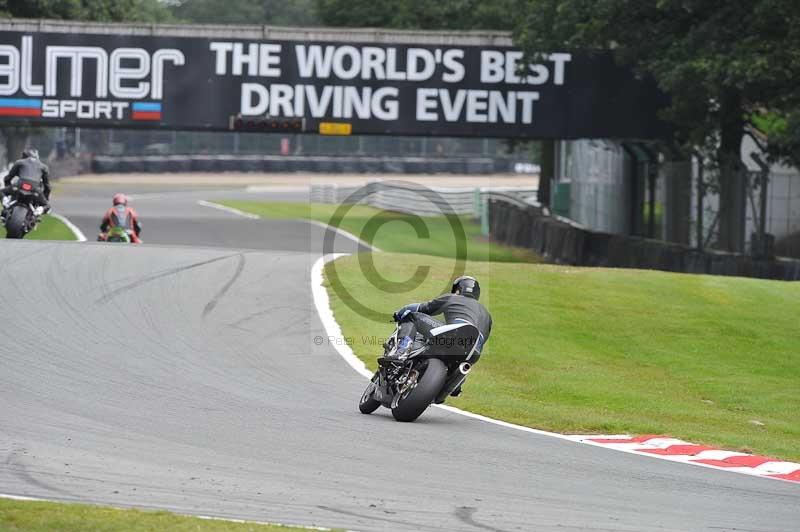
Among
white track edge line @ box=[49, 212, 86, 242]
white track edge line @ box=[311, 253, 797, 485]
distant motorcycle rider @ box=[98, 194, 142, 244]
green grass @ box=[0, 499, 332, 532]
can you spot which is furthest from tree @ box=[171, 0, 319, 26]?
green grass @ box=[0, 499, 332, 532]

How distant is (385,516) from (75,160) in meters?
65.6

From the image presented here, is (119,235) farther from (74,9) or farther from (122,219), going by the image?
(74,9)

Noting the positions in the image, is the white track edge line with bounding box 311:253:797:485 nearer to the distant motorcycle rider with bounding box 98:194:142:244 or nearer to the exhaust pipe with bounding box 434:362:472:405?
the exhaust pipe with bounding box 434:362:472:405

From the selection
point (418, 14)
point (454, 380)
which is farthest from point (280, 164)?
point (454, 380)

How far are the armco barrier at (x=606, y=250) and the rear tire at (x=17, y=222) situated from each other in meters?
13.1

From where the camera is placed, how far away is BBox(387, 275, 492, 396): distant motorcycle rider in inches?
434

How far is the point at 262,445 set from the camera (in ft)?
30.6

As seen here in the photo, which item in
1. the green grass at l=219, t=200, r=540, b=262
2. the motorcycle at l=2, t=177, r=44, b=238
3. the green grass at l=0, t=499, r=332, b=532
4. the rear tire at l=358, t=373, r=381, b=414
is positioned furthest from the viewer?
the green grass at l=219, t=200, r=540, b=262

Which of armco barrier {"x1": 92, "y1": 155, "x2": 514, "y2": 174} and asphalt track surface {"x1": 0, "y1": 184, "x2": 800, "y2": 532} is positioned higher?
armco barrier {"x1": 92, "y1": 155, "x2": 514, "y2": 174}

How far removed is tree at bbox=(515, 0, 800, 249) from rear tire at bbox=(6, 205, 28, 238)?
1285cm

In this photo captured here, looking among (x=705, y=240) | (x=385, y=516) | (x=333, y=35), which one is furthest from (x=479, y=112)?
(x=385, y=516)

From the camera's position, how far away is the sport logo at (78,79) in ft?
105

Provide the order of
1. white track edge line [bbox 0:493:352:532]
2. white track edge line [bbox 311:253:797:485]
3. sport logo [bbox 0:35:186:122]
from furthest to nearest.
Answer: sport logo [bbox 0:35:186:122] → white track edge line [bbox 311:253:797:485] → white track edge line [bbox 0:493:352:532]

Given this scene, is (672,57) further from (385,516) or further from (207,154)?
(207,154)
